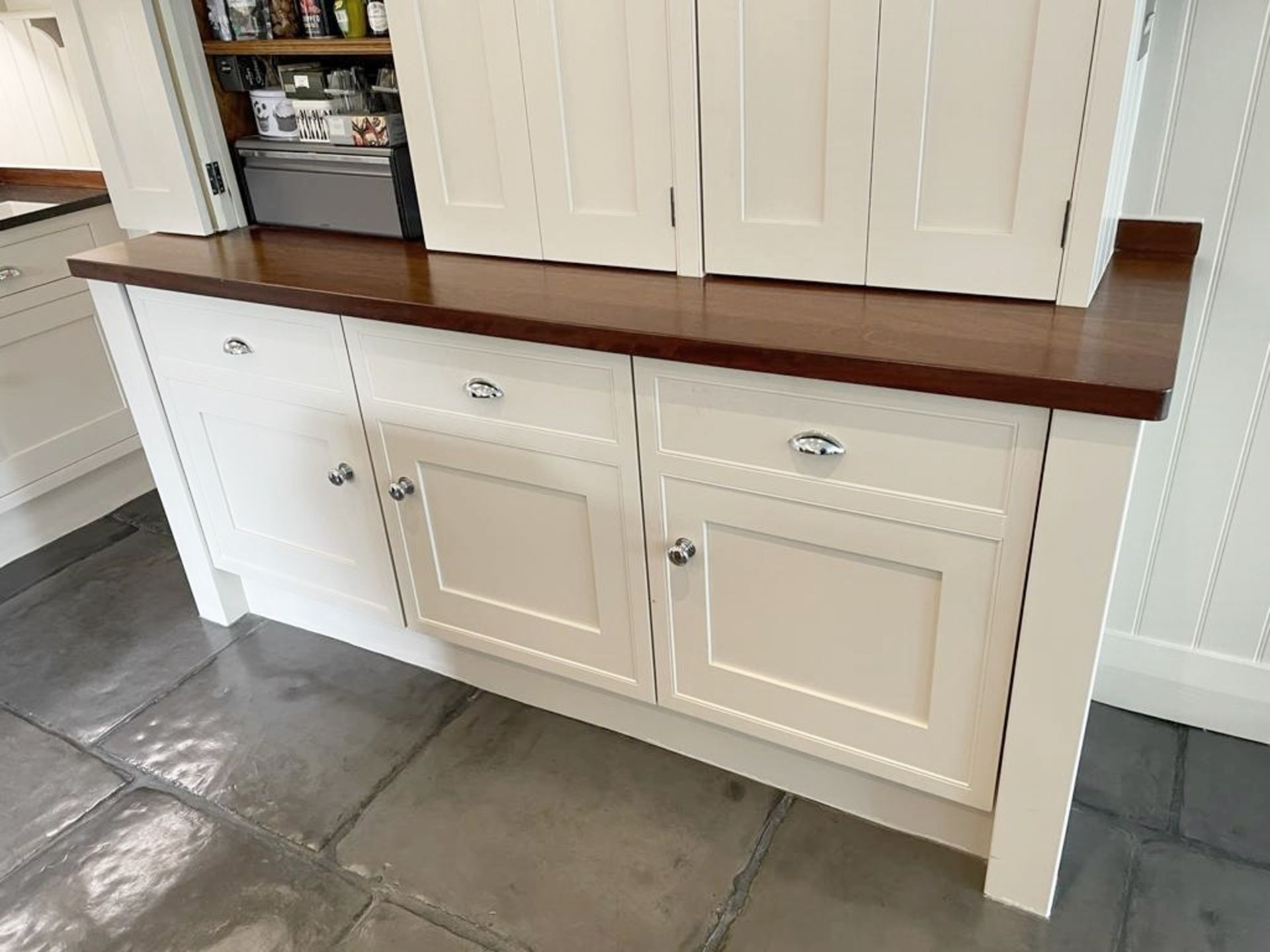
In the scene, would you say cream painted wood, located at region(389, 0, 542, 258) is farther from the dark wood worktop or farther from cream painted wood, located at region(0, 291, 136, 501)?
cream painted wood, located at region(0, 291, 136, 501)

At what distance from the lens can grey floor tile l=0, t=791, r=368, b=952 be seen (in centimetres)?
164

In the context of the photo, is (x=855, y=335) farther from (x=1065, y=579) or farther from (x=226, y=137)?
(x=226, y=137)

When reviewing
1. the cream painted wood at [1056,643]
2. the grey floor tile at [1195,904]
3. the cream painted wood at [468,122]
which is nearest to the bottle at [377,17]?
the cream painted wood at [468,122]

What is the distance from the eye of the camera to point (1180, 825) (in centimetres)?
172

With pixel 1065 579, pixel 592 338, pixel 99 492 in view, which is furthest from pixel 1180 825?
pixel 99 492

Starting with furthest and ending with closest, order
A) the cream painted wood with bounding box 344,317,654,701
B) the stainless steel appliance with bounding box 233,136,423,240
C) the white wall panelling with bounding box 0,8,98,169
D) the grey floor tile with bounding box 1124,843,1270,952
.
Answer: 1. the white wall panelling with bounding box 0,8,98,169
2. the stainless steel appliance with bounding box 233,136,423,240
3. the cream painted wood with bounding box 344,317,654,701
4. the grey floor tile with bounding box 1124,843,1270,952

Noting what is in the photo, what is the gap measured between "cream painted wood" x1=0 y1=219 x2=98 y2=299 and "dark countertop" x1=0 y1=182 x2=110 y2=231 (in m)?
0.03

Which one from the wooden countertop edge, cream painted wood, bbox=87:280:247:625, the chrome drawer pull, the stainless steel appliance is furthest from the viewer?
cream painted wood, bbox=87:280:247:625

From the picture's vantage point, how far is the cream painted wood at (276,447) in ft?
6.19

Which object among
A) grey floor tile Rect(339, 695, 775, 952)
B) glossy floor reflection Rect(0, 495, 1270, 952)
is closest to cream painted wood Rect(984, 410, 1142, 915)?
glossy floor reflection Rect(0, 495, 1270, 952)

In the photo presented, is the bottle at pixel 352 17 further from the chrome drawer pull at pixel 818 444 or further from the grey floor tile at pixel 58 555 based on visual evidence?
the grey floor tile at pixel 58 555

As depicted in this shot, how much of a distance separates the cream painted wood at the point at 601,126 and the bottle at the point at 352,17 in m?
0.48

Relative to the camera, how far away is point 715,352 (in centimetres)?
139

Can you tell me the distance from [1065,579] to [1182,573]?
0.68 meters
